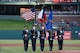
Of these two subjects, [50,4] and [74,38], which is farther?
[50,4]

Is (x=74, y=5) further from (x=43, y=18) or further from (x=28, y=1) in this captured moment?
(x=43, y=18)

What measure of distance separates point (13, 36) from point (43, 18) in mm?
10495

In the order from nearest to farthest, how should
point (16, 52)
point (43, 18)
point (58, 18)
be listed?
1. point (16, 52)
2. point (43, 18)
3. point (58, 18)

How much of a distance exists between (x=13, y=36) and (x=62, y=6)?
28.7m

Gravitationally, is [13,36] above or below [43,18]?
below

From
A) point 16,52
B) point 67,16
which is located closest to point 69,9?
point 67,16

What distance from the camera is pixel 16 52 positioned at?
2448cm

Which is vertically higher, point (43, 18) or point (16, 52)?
point (43, 18)

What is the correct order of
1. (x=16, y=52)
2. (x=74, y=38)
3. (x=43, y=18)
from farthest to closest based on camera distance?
→ (x=74, y=38) < (x=43, y=18) < (x=16, y=52)

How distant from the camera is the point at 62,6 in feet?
218

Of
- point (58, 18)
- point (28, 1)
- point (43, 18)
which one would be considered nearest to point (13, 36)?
point (43, 18)

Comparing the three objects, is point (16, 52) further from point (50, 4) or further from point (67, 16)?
point (50, 4)

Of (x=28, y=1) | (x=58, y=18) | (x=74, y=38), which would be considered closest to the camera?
(x=74, y=38)

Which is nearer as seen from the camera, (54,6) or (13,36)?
(13,36)
